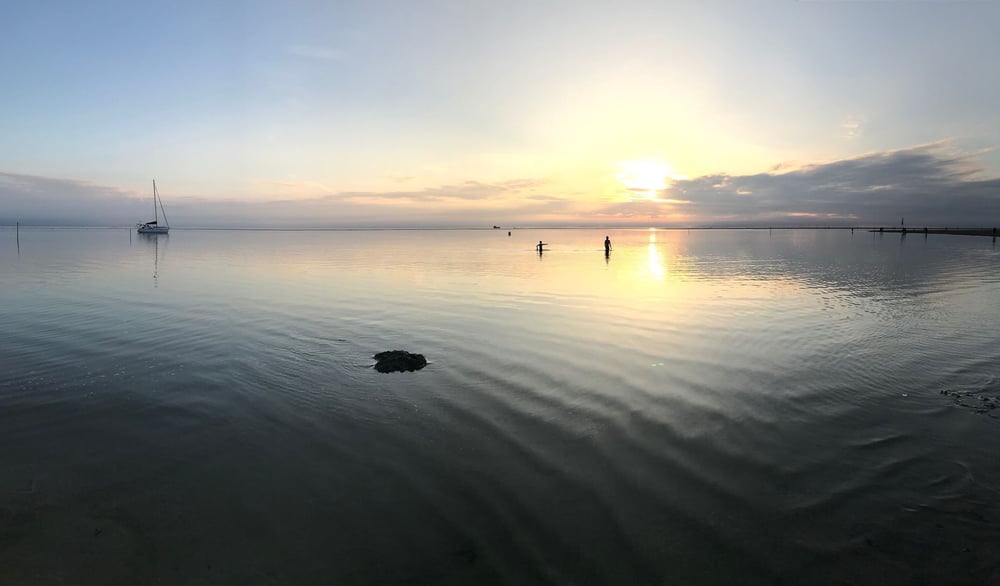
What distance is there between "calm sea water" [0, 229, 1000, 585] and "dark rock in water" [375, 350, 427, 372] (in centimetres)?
41

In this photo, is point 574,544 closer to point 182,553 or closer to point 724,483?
point 724,483

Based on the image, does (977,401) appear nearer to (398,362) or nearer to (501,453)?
(501,453)

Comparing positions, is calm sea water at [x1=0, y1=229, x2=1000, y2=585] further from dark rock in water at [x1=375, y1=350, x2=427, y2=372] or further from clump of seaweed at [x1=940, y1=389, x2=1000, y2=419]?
dark rock in water at [x1=375, y1=350, x2=427, y2=372]

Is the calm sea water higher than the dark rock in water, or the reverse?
the dark rock in water

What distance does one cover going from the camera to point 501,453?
8.88 meters

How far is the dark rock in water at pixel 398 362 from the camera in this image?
13.8 m

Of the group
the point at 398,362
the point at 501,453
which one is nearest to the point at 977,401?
the point at 501,453

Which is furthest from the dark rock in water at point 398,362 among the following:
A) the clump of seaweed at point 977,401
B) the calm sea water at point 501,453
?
the clump of seaweed at point 977,401

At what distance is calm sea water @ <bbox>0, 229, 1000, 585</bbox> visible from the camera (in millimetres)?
6160

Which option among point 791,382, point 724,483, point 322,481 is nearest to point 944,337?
point 791,382

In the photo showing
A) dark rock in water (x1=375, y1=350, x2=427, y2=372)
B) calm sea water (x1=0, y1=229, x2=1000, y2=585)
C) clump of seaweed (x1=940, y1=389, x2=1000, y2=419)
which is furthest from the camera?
dark rock in water (x1=375, y1=350, x2=427, y2=372)

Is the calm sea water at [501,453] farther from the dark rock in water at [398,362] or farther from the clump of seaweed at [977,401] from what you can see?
the dark rock in water at [398,362]

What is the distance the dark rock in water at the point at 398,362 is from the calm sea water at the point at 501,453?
41 cm

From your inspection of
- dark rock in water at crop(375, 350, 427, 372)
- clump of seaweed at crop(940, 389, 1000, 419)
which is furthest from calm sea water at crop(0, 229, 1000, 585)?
dark rock in water at crop(375, 350, 427, 372)
